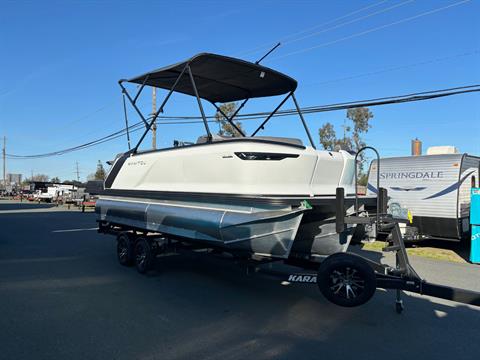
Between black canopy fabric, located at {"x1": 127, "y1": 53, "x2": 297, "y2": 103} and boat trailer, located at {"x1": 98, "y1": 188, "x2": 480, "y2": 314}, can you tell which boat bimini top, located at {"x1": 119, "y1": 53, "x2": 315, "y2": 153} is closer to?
black canopy fabric, located at {"x1": 127, "y1": 53, "x2": 297, "y2": 103}

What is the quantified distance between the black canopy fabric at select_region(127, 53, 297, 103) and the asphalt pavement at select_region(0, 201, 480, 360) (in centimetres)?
340

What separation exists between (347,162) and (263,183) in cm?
143

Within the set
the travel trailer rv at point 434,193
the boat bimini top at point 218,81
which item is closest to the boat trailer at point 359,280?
the boat bimini top at point 218,81

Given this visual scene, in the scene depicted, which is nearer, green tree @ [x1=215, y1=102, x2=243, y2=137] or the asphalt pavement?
the asphalt pavement

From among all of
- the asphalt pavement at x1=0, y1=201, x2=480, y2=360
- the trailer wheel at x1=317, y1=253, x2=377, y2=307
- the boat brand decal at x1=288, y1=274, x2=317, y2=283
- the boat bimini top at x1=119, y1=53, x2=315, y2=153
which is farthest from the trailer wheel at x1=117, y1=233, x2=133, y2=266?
the trailer wheel at x1=317, y1=253, x2=377, y2=307

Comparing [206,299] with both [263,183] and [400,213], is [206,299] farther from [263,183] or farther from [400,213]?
[400,213]

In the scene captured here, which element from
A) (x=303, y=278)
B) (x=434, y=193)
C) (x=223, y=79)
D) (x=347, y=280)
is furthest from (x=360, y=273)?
Result: (x=434, y=193)

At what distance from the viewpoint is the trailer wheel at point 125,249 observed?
7156mm

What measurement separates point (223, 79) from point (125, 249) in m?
3.66

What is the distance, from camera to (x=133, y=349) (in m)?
3.77

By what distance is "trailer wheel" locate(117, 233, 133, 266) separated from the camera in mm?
7156

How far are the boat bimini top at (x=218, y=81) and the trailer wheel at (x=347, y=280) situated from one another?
2347mm

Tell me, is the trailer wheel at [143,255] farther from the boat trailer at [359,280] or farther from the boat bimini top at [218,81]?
the boat trailer at [359,280]

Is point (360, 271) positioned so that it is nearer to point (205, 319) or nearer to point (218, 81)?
point (205, 319)
